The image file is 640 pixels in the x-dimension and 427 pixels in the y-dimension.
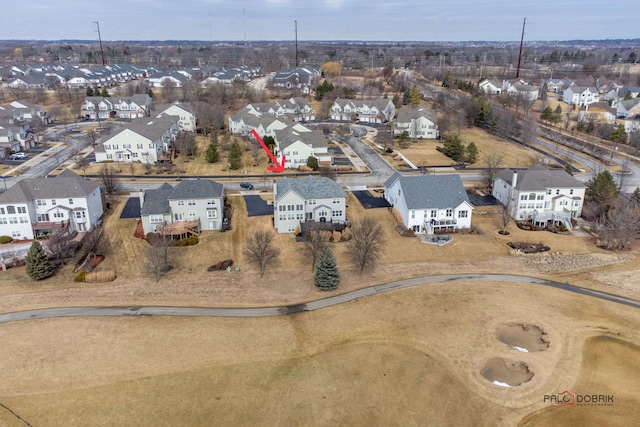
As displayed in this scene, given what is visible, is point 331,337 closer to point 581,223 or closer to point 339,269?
point 339,269

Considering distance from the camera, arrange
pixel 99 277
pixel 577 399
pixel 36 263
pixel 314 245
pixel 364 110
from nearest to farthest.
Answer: pixel 577 399 < pixel 36 263 < pixel 99 277 < pixel 314 245 < pixel 364 110

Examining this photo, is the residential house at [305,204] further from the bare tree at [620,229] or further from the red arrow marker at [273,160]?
the bare tree at [620,229]

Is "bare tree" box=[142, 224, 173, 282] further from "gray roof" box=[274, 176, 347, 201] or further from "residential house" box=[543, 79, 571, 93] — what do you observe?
"residential house" box=[543, 79, 571, 93]

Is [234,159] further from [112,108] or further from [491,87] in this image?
[491,87]

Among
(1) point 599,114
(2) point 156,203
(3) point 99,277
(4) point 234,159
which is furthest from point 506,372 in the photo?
(1) point 599,114

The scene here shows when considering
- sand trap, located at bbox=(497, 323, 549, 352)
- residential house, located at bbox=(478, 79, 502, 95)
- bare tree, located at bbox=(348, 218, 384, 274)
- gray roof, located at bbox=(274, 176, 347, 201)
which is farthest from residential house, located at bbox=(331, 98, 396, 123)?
sand trap, located at bbox=(497, 323, 549, 352)

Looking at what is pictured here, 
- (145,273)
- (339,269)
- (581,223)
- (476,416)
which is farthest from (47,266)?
(581,223)
